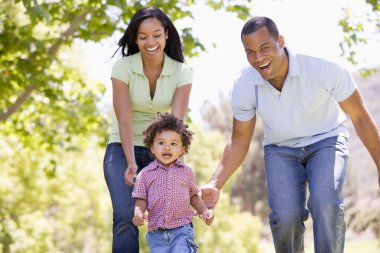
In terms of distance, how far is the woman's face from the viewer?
5.11 metres

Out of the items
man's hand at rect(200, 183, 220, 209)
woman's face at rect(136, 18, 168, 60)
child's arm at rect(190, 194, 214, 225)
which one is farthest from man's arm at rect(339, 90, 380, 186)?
woman's face at rect(136, 18, 168, 60)

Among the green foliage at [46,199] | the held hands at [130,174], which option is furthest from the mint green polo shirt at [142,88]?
the green foliage at [46,199]

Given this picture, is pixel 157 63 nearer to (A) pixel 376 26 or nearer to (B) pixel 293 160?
(B) pixel 293 160

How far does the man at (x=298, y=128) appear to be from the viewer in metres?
4.80

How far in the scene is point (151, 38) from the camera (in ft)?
16.8

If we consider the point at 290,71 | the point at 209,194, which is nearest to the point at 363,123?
the point at 290,71

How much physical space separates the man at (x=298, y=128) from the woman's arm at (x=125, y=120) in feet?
1.85

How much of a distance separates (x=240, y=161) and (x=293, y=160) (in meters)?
0.48

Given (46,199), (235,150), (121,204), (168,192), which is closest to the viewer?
(168,192)

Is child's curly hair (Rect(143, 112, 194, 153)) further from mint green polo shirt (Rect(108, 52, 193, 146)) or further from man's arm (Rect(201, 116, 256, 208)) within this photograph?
man's arm (Rect(201, 116, 256, 208))

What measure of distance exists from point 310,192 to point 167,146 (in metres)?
0.99

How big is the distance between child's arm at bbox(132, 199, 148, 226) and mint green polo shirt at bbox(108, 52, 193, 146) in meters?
0.62

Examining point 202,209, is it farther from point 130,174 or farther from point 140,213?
point 130,174

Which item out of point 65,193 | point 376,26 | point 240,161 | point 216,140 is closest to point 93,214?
point 65,193
